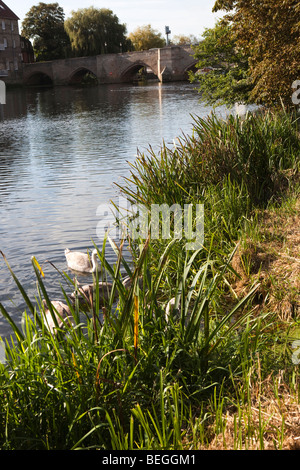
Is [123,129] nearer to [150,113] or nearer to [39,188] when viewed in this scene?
[150,113]

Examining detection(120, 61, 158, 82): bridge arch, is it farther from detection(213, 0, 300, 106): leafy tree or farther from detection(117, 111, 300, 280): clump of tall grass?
detection(117, 111, 300, 280): clump of tall grass

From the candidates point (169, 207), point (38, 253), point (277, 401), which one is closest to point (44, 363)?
point (277, 401)

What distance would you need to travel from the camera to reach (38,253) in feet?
21.5

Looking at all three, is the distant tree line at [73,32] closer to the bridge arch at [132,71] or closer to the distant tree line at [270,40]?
the bridge arch at [132,71]

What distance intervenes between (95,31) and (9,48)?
9820 millimetres

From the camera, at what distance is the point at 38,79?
63.7 metres

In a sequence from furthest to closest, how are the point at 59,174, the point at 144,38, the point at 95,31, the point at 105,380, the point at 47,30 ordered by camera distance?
1. the point at 144,38
2. the point at 47,30
3. the point at 95,31
4. the point at 59,174
5. the point at 105,380

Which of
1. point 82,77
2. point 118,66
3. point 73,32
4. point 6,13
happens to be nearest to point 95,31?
point 73,32

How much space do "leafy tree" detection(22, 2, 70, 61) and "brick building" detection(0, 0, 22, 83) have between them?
2375 millimetres

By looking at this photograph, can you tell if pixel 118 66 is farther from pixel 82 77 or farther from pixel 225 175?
pixel 225 175

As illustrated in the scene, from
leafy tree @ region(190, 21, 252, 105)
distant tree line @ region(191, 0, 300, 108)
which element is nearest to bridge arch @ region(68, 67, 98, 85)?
leafy tree @ region(190, 21, 252, 105)

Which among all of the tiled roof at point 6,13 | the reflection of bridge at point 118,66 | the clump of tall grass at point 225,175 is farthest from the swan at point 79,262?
the tiled roof at point 6,13

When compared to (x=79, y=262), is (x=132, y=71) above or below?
above

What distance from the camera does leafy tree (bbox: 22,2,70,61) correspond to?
63.0 metres
